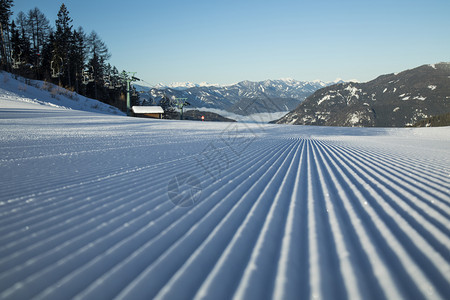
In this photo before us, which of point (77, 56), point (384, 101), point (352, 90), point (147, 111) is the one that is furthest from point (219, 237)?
point (352, 90)

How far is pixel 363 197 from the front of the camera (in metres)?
2.93

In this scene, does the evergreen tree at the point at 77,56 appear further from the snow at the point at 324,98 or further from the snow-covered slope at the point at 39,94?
the snow at the point at 324,98

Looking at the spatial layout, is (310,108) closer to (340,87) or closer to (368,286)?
(340,87)

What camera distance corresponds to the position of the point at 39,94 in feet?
65.6

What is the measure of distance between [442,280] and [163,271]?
64.7 inches

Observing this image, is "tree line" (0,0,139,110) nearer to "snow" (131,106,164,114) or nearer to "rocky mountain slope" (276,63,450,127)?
"snow" (131,106,164,114)

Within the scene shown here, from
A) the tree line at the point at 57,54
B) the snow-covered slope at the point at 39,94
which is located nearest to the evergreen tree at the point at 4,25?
the tree line at the point at 57,54

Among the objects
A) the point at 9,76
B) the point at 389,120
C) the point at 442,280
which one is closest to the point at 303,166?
the point at 442,280

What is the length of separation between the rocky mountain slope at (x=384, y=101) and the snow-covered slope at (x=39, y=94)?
426 feet

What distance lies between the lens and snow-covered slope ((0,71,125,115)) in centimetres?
1777

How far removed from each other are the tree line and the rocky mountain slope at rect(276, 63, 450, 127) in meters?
124

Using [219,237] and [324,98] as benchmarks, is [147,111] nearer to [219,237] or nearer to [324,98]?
[219,237]

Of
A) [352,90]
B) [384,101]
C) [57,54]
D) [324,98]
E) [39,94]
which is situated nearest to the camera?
→ [39,94]

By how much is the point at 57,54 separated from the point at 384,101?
588 ft
